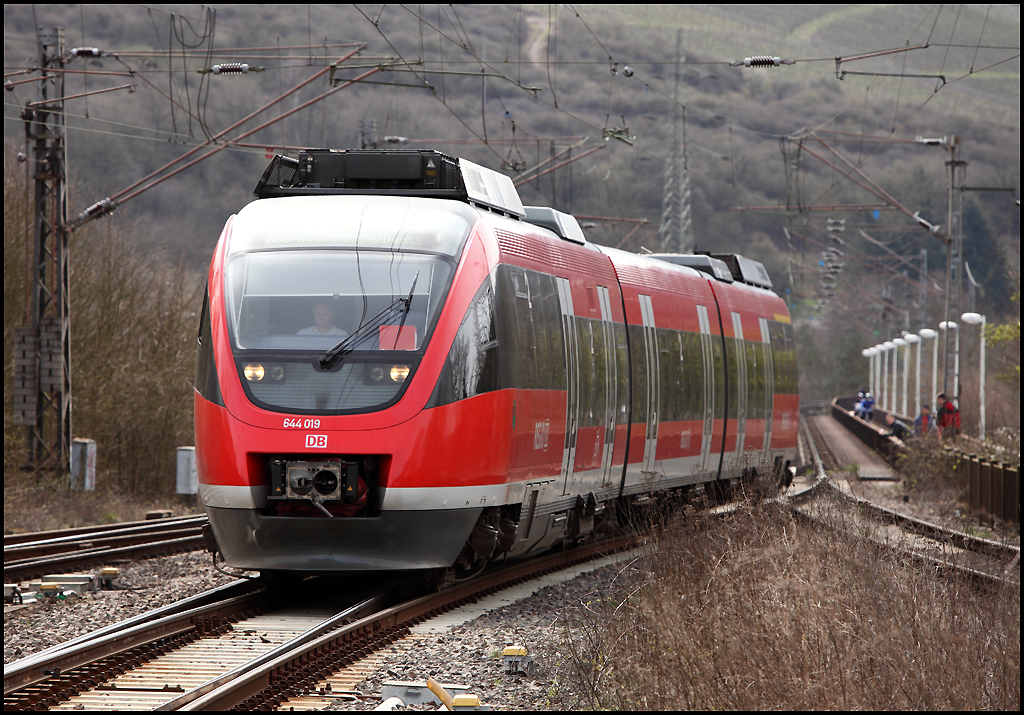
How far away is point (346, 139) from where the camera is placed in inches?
3834

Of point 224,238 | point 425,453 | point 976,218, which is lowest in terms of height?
point 425,453

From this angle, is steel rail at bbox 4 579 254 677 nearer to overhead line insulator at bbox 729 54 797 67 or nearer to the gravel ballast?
the gravel ballast

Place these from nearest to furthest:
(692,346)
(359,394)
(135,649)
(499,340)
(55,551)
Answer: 1. (135,649)
2. (359,394)
3. (499,340)
4. (55,551)
5. (692,346)

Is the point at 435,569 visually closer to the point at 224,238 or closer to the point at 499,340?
the point at 499,340

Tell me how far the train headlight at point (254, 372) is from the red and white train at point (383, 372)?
1 centimetres

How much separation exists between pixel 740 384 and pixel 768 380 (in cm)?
199

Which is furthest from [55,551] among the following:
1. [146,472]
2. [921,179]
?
[921,179]

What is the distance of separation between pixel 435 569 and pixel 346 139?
88.9m

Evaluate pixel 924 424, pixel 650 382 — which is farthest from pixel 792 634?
pixel 924 424

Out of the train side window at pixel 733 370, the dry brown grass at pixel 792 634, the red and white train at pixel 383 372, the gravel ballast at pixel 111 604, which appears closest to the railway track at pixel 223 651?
the red and white train at pixel 383 372

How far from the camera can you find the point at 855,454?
4219cm

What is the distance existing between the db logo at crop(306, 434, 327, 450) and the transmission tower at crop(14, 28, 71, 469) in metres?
13.8

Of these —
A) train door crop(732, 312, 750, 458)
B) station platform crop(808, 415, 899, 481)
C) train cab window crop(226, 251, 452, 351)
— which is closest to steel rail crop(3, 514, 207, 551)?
train cab window crop(226, 251, 452, 351)

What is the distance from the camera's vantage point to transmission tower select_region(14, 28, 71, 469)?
71.6ft
